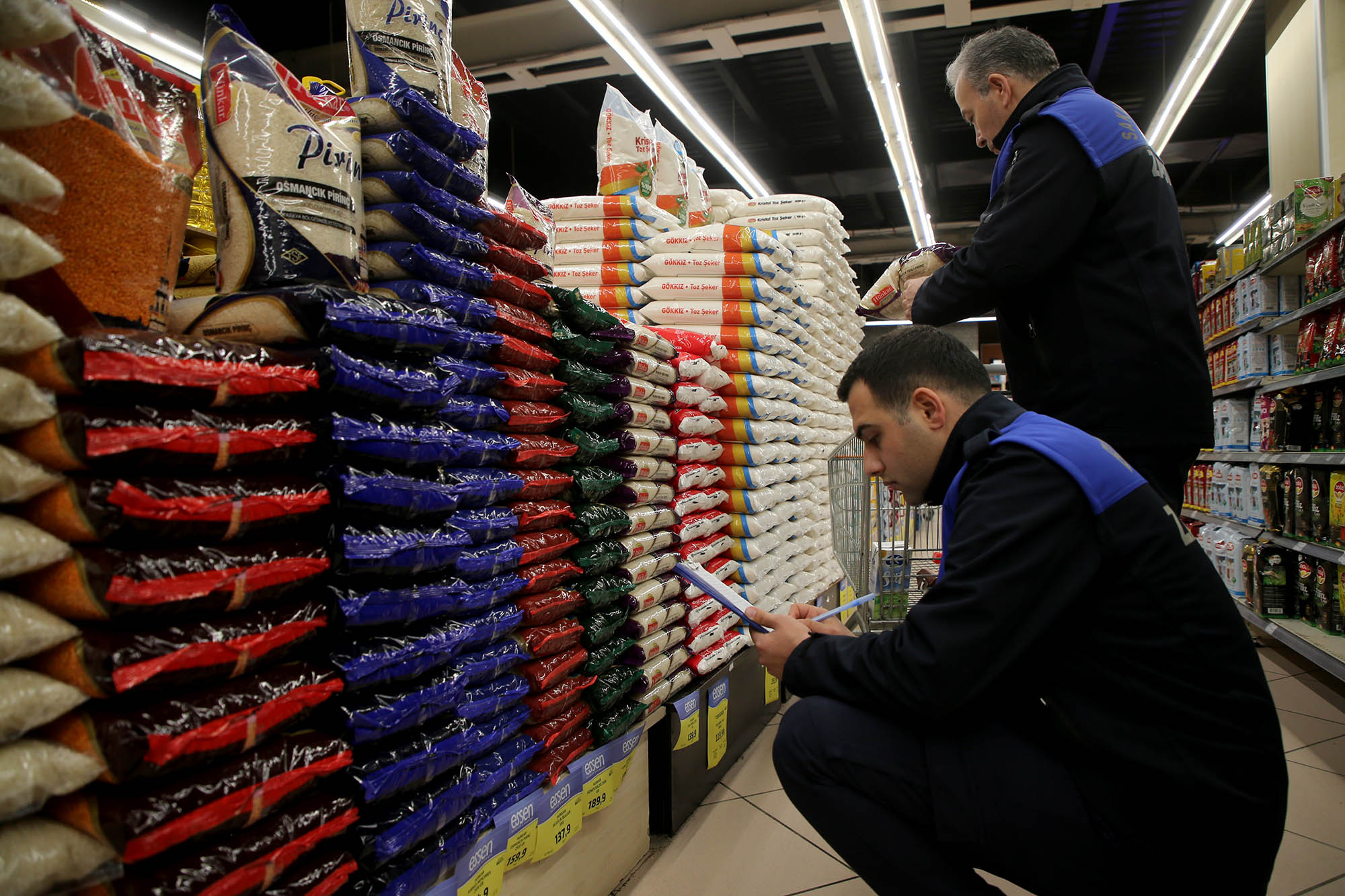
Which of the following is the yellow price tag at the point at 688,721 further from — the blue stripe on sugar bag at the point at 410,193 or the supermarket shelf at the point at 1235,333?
the supermarket shelf at the point at 1235,333

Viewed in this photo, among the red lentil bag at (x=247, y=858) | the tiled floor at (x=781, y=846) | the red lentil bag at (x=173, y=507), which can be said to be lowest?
the tiled floor at (x=781, y=846)

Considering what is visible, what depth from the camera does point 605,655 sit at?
6.20 feet

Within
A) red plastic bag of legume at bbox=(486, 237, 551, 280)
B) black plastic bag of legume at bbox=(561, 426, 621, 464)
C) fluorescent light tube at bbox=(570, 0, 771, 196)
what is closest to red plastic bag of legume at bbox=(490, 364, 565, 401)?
black plastic bag of legume at bbox=(561, 426, 621, 464)

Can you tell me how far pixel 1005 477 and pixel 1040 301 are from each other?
821 mm

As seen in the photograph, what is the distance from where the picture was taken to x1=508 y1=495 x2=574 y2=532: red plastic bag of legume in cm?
162

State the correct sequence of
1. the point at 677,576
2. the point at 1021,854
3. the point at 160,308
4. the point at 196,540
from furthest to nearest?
the point at 677,576 < the point at 1021,854 < the point at 160,308 < the point at 196,540

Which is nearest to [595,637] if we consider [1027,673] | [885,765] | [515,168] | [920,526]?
[885,765]

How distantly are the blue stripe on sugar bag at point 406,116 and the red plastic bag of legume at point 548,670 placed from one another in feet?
3.54

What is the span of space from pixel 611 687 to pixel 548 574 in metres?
0.39

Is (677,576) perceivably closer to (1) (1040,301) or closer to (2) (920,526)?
(1) (1040,301)

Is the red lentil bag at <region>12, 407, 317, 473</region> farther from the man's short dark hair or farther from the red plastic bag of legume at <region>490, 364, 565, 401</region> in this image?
the man's short dark hair

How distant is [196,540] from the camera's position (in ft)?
2.94

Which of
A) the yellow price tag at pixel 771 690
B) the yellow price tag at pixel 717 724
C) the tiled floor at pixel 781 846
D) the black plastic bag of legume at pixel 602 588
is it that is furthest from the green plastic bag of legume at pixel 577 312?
the yellow price tag at pixel 771 690

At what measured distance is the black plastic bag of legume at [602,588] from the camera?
185 cm
